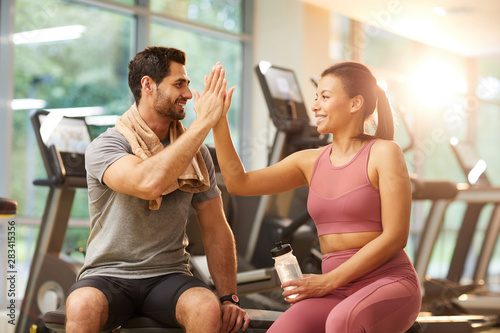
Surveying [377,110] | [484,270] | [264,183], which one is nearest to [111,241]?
[264,183]

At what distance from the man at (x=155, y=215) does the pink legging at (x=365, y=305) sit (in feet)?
0.95

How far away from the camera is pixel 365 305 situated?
1450 mm

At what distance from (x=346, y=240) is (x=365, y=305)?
0.68 ft

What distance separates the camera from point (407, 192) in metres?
1.57

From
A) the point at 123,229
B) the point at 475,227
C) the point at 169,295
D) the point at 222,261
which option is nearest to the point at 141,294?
the point at 169,295

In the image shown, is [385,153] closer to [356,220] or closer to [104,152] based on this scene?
[356,220]

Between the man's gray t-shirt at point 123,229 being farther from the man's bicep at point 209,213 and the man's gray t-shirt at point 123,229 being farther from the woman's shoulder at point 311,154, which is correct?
the woman's shoulder at point 311,154

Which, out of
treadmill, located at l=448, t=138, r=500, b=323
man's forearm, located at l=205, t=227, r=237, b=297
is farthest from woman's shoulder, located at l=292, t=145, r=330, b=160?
treadmill, located at l=448, t=138, r=500, b=323

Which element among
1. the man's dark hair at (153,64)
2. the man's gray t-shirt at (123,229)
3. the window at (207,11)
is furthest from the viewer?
the window at (207,11)

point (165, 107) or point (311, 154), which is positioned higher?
point (165, 107)

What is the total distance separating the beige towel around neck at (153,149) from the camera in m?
1.84

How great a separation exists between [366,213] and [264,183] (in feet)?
1.14

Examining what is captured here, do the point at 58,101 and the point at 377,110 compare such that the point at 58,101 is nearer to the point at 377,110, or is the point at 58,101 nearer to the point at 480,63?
the point at 377,110

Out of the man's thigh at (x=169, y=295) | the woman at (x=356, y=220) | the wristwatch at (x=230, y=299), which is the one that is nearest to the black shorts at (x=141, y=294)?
the man's thigh at (x=169, y=295)
